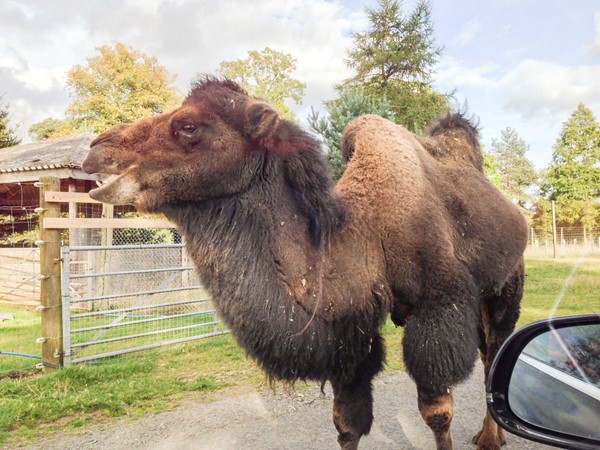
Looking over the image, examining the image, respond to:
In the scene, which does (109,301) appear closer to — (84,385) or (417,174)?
(84,385)

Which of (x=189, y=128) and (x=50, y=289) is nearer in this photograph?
(x=189, y=128)

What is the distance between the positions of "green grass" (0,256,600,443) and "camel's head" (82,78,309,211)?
8.47 feet

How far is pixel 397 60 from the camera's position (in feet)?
43.6

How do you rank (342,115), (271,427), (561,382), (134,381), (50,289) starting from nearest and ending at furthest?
(561,382)
(271,427)
(134,381)
(50,289)
(342,115)

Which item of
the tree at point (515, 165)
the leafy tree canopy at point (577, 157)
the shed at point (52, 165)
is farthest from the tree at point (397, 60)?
the tree at point (515, 165)

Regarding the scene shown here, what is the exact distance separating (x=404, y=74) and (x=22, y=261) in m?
13.0

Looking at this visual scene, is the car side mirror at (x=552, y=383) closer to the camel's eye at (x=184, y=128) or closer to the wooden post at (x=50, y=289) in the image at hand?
the camel's eye at (x=184, y=128)

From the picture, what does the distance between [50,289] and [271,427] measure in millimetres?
3906

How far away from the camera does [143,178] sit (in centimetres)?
266

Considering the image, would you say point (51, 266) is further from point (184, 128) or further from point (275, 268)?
point (275, 268)

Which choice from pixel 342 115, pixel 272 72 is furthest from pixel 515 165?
pixel 342 115

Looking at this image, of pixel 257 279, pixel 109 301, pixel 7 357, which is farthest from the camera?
pixel 109 301

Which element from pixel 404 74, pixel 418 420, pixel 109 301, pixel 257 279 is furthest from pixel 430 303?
pixel 404 74

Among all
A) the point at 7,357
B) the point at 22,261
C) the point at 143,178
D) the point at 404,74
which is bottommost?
the point at 7,357
